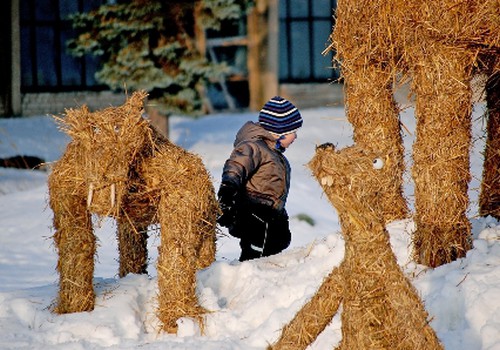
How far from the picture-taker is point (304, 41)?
19484mm

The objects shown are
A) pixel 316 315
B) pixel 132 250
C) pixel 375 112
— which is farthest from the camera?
pixel 132 250

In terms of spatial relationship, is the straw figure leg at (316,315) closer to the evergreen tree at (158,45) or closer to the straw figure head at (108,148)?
the straw figure head at (108,148)

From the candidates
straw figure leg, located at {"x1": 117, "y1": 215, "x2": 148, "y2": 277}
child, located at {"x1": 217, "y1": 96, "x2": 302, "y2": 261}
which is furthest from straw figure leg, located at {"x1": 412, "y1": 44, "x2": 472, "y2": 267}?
straw figure leg, located at {"x1": 117, "y1": 215, "x2": 148, "y2": 277}

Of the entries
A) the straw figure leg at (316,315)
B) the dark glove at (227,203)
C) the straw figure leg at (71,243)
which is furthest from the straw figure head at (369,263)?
the dark glove at (227,203)

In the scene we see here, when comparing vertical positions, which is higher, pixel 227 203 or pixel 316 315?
pixel 227 203

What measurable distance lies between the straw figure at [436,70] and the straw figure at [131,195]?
138 centimetres

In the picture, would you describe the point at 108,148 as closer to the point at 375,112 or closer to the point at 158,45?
the point at 375,112

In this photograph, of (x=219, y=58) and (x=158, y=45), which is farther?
(x=219, y=58)

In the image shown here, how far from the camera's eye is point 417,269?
6.99 metres

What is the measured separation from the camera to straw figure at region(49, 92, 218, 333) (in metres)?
6.76

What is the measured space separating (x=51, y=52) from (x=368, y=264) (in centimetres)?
1455

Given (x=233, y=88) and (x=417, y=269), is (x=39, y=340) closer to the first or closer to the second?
(x=417, y=269)

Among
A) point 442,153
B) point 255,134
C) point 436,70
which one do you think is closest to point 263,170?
point 255,134

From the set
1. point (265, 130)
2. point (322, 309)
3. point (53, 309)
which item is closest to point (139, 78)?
point (265, 130)
